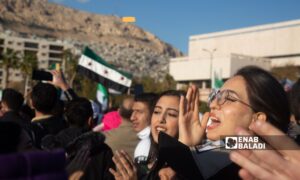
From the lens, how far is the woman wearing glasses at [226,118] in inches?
86.5

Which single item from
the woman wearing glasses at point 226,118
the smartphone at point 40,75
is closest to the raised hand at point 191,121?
the woman wearing glasses at point 226,118

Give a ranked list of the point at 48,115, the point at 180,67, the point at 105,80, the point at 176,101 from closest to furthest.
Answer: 1. the point at 176,101
2. the point at 48,115
3. the point at 105,80
4. the point at 180,67

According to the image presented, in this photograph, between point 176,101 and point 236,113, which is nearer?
point 236,113

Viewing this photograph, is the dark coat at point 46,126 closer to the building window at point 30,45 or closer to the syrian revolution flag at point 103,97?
the syrian revolution flag at point 103,97

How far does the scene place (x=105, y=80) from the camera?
33.9 ft

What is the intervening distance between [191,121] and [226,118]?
0.28 metres

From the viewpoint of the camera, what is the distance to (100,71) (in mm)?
10180

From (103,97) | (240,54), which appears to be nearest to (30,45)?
(240,54)

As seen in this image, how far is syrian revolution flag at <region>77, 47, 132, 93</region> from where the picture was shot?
1008 cm

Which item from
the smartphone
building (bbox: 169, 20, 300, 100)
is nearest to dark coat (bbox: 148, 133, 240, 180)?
the smartphone

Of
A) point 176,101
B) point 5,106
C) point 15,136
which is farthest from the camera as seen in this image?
point 5,106

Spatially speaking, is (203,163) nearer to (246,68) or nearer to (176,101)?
(246,68)

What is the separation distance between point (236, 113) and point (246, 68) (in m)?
0.33

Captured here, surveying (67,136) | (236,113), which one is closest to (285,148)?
(236,113)
